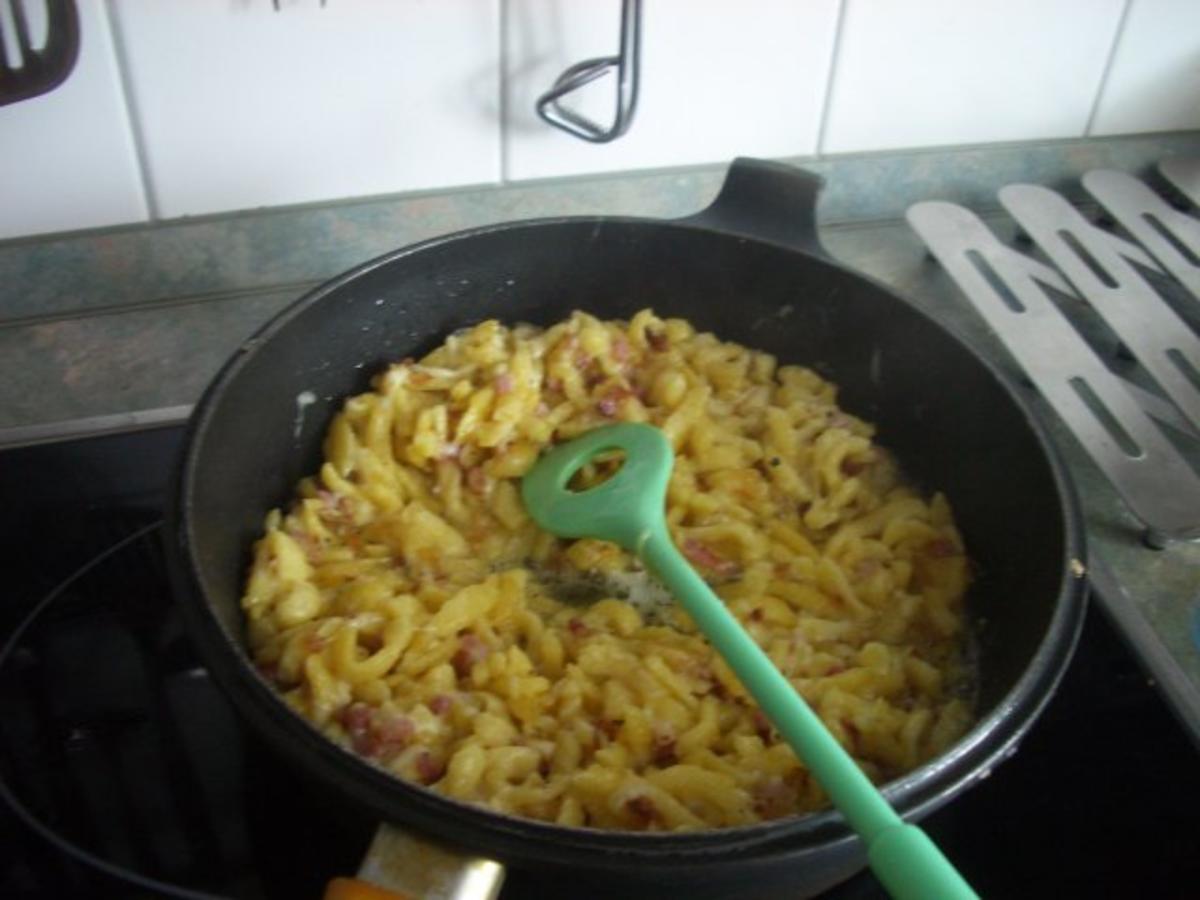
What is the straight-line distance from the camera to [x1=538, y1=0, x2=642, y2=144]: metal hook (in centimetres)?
89

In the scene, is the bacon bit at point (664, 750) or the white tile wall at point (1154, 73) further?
the white tile wall at point (1154, 73)

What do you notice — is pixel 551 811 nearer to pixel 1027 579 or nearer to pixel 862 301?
pixel 1027 579

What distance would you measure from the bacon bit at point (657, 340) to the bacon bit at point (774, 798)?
0.40m

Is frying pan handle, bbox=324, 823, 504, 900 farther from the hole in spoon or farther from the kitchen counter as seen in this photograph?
the kitchen counter

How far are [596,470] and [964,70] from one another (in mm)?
538

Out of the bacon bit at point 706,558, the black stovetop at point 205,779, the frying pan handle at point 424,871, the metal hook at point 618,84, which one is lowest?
the black stovetop at point 205,779

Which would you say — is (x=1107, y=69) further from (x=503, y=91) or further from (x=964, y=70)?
(x=503, y=91)

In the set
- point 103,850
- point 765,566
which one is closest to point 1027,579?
point 765,566

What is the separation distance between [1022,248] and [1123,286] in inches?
5.5

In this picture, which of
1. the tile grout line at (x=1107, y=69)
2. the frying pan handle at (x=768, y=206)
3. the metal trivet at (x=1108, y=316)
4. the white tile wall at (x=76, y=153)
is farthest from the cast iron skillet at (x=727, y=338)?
the tile grout line at (x=1107, y=69)

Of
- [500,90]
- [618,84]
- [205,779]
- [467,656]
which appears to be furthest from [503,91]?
[205,779]

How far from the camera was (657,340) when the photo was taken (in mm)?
961

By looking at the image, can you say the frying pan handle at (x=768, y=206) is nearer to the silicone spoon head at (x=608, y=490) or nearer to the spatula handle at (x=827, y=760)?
the silicone spoon head at (x=608, y=490)

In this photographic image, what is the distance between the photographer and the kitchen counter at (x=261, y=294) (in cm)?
84
